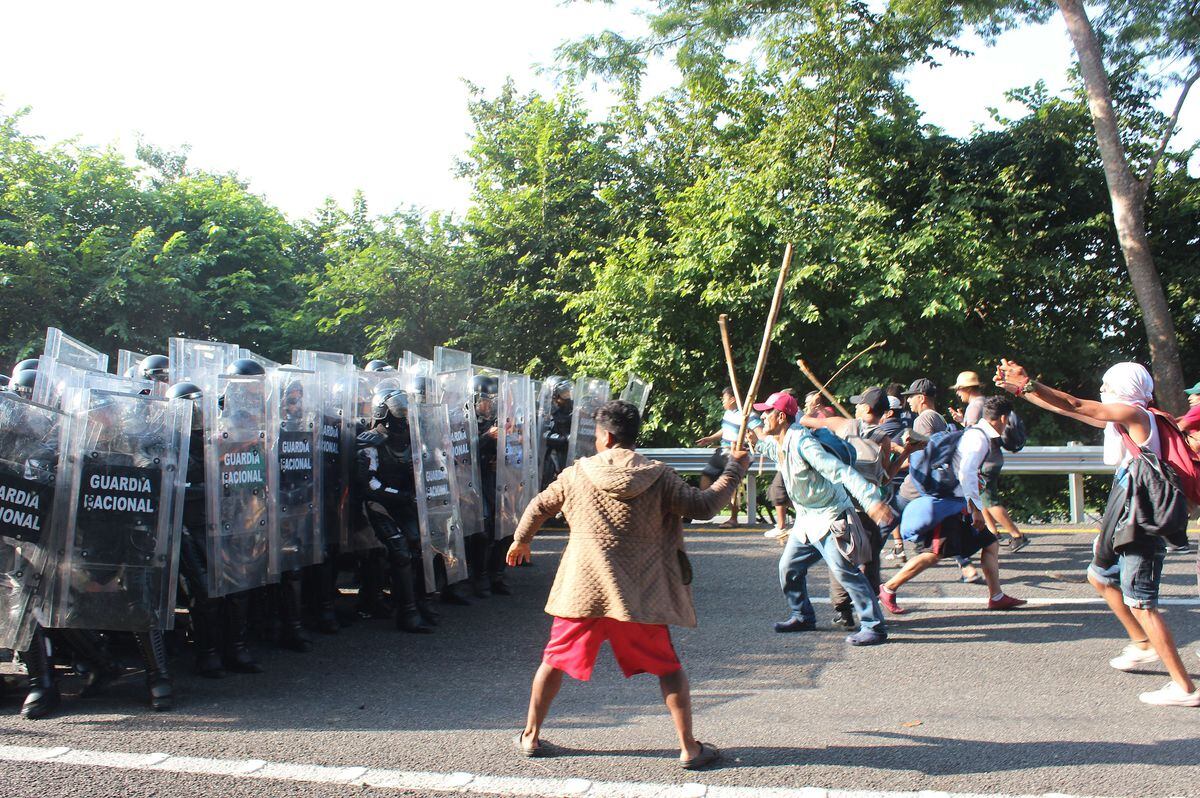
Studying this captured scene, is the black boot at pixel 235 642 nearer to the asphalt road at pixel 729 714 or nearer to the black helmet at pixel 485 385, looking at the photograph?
the asphalt road at pixel 729 714

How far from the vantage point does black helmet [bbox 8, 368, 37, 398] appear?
6828 millimetres

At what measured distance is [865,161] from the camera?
1694 centimetres

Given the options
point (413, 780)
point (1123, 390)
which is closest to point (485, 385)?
point (413, 780)

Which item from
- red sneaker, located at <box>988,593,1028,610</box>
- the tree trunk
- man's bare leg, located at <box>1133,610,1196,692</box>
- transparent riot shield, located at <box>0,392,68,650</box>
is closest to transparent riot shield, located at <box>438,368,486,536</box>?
transparent riot shield, located at <box>0,392,68,650</box>

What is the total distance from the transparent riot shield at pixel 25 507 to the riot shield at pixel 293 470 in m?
1.28

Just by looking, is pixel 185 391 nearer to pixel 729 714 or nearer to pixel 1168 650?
pixel 729 714

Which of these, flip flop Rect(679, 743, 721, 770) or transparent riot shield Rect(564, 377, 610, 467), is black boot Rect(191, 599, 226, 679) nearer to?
flip flop Rect(679, 743, 721, 770)

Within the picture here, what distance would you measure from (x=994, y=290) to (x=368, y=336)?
12.5 metres

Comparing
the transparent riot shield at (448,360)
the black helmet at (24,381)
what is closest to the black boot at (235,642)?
the black helmet at (24,381)

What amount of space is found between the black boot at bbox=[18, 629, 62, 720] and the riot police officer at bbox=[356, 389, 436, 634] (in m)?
2.19

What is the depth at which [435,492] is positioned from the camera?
711cm

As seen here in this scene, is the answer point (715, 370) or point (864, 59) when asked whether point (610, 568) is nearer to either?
point (715, 370)

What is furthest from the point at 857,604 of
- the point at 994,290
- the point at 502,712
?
the point at 994,290

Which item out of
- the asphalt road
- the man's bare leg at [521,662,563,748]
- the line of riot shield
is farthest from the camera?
the line of riot shield
